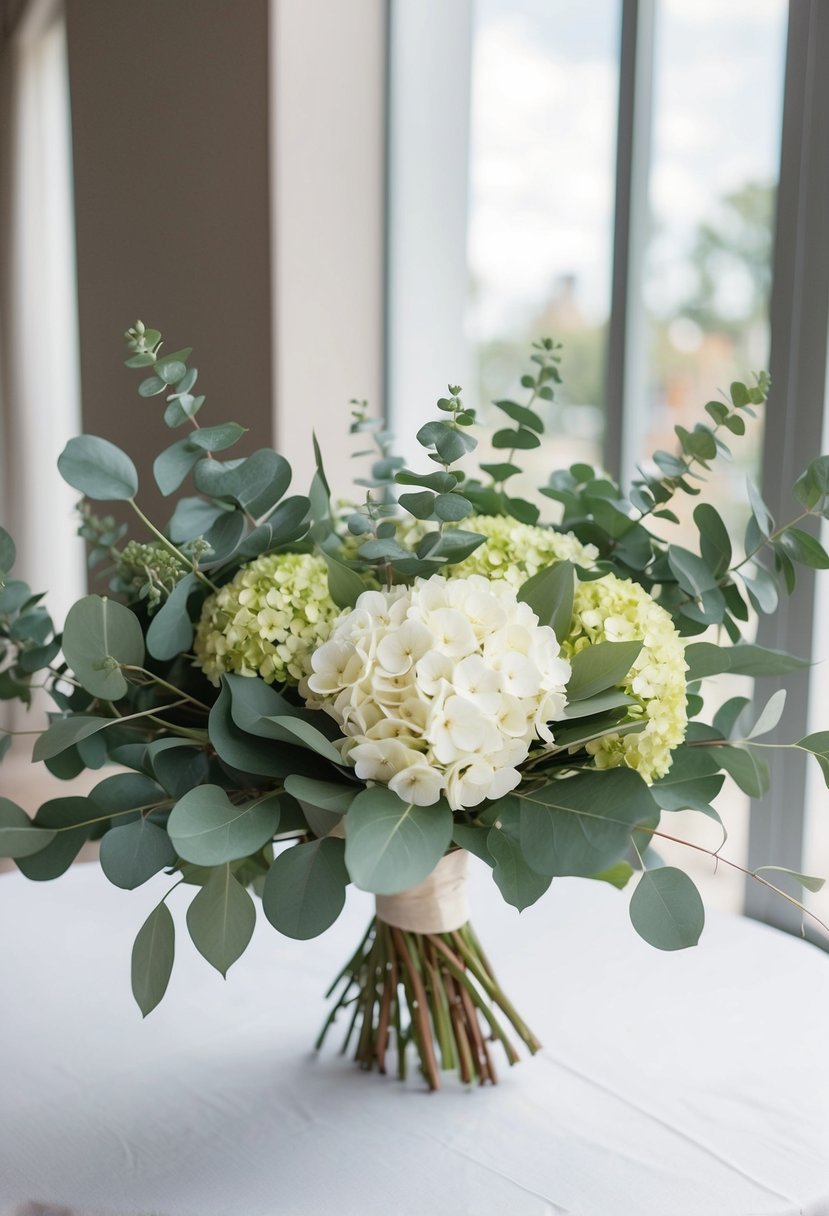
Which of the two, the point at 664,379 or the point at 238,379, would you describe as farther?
the point at 664,379

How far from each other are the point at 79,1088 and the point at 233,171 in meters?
1.42

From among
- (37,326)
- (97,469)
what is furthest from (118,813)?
(37,326)

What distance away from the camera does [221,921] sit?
0.64 meters

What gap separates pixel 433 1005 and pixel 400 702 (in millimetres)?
323

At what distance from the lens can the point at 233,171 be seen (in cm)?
177

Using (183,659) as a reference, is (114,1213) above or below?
below

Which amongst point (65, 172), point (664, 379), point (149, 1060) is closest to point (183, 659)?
point (149, 1060)

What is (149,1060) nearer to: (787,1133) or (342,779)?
(342,779)

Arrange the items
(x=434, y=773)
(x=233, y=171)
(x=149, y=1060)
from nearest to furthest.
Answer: (x=434, y=773)
(x=149, y=1060)
(x=233, y=171)

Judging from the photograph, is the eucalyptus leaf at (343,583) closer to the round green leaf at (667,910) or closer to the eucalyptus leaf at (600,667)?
the eucalyptus leaf at (600,667)

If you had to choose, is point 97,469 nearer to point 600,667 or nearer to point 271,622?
point 271,622

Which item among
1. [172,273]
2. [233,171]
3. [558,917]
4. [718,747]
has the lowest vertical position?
[558,917]

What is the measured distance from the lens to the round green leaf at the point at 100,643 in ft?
2.23

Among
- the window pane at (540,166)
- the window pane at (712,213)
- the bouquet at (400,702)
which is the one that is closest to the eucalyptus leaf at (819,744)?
the bouquet at (400,702)
